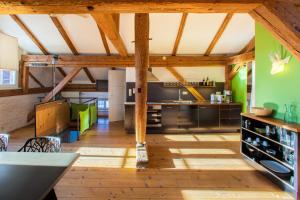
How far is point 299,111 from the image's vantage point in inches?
133

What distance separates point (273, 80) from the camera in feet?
13.3

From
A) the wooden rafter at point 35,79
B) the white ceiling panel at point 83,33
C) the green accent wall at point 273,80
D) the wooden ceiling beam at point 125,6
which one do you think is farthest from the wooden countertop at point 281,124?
the wooden rafter at point 35,79

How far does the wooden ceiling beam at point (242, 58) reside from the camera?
20.1ft

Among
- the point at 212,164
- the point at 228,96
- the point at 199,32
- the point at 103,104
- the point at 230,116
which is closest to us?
the point at 212,164

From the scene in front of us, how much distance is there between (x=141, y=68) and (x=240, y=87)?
424cm

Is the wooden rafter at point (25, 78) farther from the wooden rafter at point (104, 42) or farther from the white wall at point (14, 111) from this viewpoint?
the wooden rafter at point (104, 42)

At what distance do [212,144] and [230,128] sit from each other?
5.40ft

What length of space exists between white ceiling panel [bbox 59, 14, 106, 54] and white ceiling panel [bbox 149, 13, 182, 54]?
1.57 m

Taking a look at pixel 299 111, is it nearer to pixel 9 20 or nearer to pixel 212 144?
pixel 212 144

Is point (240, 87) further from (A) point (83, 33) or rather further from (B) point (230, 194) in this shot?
(A) point (83, 33)

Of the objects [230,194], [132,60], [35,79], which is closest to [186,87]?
[132,60]

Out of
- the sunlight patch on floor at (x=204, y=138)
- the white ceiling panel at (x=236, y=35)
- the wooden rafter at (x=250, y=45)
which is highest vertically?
the white ceiling panel at (x=236, y=35)

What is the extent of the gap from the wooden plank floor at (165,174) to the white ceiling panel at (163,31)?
2.96m

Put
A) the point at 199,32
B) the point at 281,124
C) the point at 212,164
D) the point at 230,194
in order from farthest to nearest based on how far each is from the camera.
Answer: the point at 199,32, the point at 212,164, the point at 281,124, the point at 230,194
